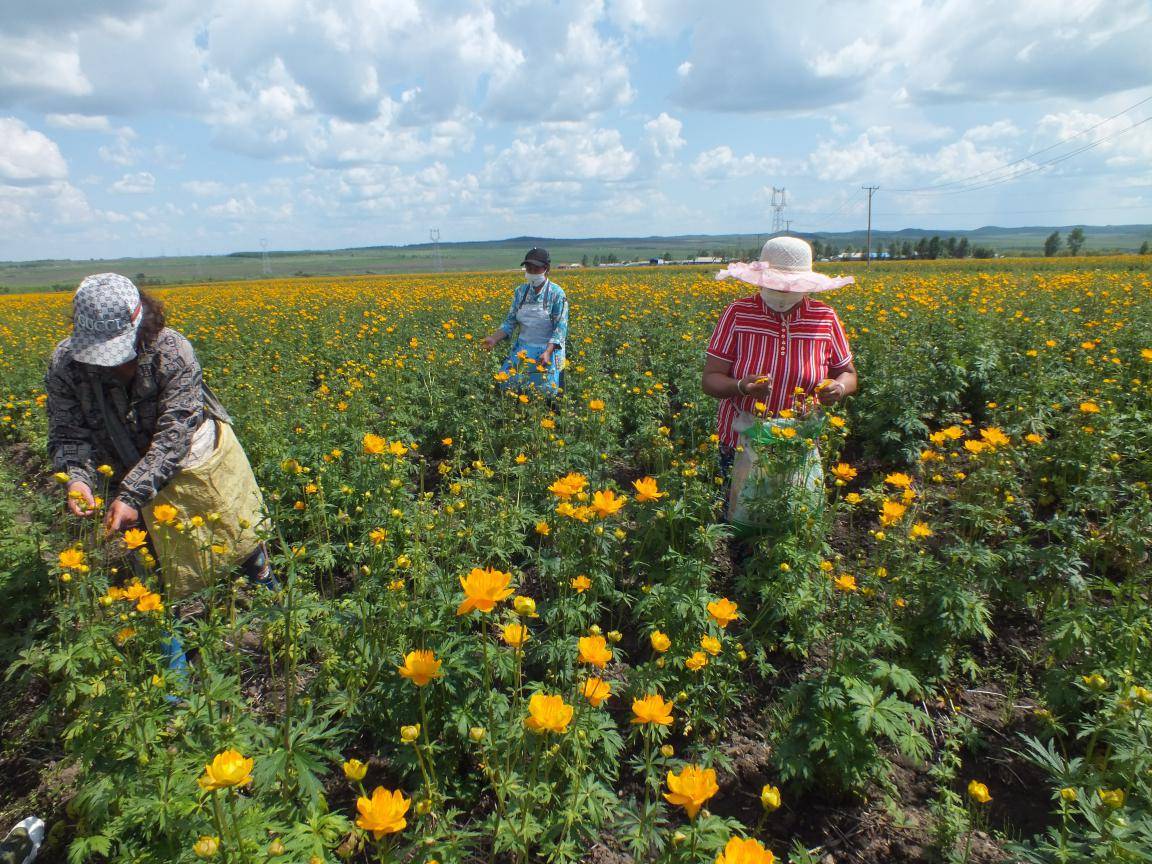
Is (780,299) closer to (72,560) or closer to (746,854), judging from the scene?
(746,854)

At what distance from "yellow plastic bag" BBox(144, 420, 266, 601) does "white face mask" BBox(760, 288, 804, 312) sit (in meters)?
2.81

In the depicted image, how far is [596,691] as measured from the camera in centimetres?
162

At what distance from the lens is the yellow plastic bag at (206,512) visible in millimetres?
2766

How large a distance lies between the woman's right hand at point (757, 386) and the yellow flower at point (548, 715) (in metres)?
2.01

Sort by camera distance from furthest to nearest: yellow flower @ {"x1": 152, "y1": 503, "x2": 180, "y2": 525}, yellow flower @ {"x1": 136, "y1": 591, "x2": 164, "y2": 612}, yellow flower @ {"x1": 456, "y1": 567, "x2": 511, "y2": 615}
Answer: yellow flower @ {"x1": 152, "y1": 503, "x2": 180, "y2": 525}
yellow flower @ {"x1": 136, "y1": 591, "x2": 164, "y2": 612}
yellow flower @ {"x1": 456, "y1": 567, "x2": 511, "y2": 615}

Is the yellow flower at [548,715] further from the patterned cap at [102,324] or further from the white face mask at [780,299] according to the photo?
the white face mask at [780,299]

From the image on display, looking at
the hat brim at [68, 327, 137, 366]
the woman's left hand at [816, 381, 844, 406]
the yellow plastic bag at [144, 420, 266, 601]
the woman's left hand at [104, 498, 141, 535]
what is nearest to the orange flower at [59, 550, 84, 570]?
the woman's left hand at [104, 498, 141, 535]

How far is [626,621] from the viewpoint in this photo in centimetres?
334

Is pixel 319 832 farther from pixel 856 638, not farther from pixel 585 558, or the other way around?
pixel 856 638

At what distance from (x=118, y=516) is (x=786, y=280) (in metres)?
3.27

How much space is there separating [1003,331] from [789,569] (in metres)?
5.25

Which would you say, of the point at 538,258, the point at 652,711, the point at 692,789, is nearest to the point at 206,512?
the point at 652,711

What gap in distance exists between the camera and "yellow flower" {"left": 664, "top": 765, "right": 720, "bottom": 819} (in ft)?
4.47

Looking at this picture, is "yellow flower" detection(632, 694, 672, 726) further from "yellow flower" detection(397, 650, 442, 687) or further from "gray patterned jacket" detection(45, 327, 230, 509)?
"gray patterned jacket" detection(45, 327, 230, 509)
